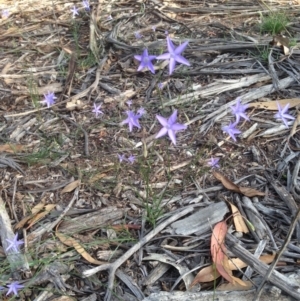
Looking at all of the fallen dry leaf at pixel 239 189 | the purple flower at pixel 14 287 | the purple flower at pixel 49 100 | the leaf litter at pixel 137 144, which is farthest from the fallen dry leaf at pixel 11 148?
the fallen dry leaf at pixel 239 189

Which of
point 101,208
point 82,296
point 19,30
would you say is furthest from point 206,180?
point 19,30

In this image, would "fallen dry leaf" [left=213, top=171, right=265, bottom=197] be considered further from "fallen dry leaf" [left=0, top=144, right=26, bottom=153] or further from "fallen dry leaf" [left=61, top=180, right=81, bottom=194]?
"fallen dry leaf" [left=0, top=144, right=26, bottom=153]

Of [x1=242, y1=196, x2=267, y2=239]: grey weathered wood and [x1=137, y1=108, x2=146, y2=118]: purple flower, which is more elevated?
[x1=137, y1=108, x2=146, y2=118]: purple flower

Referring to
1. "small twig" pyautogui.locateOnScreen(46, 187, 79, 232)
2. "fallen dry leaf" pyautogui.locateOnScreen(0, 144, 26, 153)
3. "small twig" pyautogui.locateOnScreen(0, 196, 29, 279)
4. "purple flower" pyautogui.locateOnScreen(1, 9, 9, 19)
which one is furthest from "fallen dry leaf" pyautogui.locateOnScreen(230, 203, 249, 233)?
"purple flower" pyautogui.locateOnScreen(1, 9, 9, 19)

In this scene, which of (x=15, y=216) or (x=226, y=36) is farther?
(x=226, y=36)

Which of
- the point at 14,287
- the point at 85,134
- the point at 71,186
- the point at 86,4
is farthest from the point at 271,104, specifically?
the point at 14,287

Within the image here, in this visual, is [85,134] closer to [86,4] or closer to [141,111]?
[141,111]

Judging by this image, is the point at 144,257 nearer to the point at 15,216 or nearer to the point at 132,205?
the point at 132,205

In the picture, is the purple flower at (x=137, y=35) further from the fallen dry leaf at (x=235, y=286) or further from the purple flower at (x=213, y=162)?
the fallen dry leaf at (x=235, y=286)

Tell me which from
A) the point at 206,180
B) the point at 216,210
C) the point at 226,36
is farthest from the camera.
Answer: the point at 226,36
